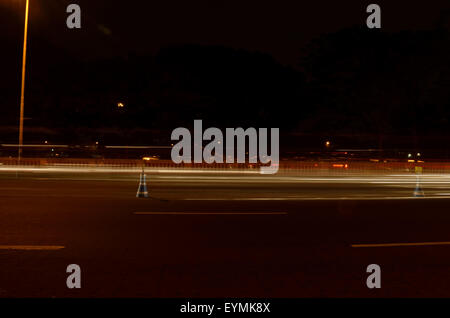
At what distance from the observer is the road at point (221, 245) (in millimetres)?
6594

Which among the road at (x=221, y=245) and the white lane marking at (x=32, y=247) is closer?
the road at (x=221, y=245)

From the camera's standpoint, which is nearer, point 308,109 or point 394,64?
point 394,64

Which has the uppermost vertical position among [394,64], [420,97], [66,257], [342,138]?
[394,64]

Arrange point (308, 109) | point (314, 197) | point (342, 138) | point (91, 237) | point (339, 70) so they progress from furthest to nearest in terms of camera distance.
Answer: point (308, 109) < point (339, 70) < point (342, 138) < point (314, 197) < point (91, 237)

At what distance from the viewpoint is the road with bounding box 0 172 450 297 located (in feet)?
21.6

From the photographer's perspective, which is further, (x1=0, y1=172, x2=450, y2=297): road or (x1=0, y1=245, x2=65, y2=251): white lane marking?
(x1=0, y1=245, x2=65, y2=251): white lane marking

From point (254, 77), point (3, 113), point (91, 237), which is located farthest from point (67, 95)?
point (91, 237)

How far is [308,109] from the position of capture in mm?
55344

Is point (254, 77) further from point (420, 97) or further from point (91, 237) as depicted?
point (91, 237)

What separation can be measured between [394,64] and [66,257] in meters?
43.9

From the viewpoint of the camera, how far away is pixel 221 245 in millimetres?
8828

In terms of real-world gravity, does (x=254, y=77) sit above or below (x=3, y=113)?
above

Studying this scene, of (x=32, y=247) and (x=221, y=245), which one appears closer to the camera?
(x=32, y=247)

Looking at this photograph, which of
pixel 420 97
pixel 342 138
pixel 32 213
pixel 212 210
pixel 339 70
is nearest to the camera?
pixel 32 213
